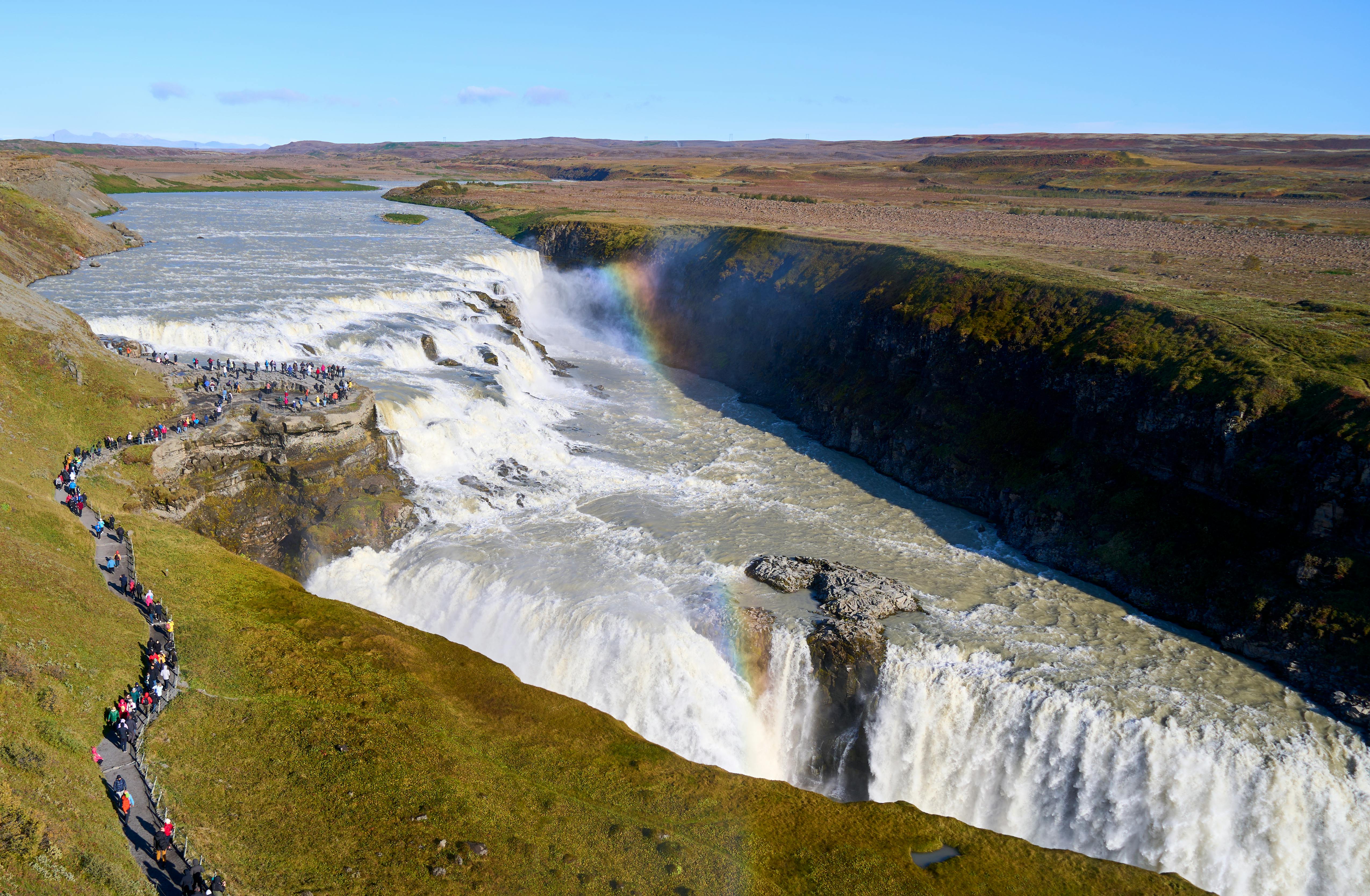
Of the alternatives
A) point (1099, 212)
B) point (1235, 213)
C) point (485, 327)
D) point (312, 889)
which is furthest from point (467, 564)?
point (1235, 213)

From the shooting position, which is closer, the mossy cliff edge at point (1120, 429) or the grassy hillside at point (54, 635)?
the grassy hillside at point (54, 635)

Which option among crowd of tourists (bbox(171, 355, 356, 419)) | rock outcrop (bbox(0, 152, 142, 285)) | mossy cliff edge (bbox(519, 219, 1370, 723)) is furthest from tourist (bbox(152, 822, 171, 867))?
rock outcrop (bbox(0, 152, 142, 285))

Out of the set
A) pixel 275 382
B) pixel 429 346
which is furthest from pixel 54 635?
pixel 429 346

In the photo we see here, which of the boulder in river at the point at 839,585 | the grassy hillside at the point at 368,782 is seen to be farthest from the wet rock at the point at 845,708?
the grassy hillside at the point at 368,782

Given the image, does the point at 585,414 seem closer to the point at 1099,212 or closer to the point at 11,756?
the point at 11,756

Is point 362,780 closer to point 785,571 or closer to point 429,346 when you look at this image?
point 785,571

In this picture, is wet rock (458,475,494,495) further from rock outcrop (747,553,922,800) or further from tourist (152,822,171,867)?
tourist (152,822,171,867)

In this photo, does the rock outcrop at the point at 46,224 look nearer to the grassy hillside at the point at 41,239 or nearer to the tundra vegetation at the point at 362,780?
the grassy hillside at the point at 41,239
